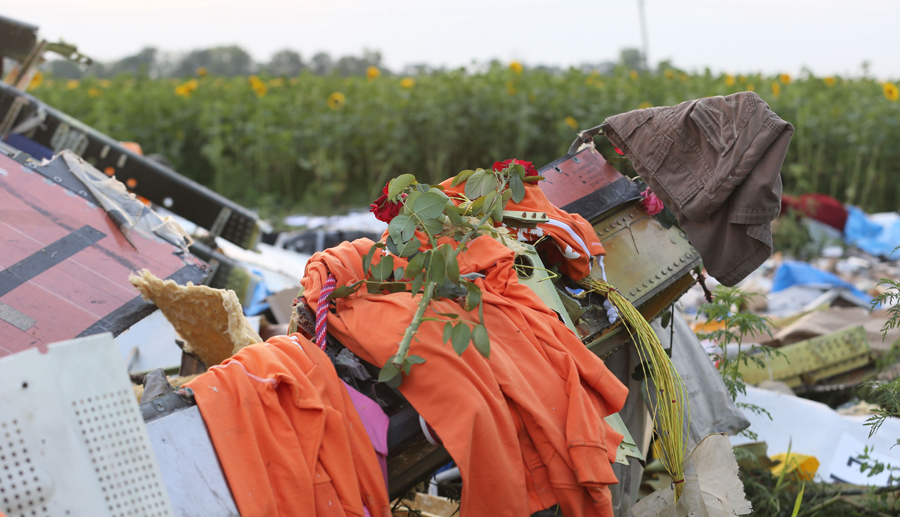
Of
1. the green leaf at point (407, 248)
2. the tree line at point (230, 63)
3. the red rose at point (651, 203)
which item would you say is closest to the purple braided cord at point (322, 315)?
the green leaf at point (407, 248)

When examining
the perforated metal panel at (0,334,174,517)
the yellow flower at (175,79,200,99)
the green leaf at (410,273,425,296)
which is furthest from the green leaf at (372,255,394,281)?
the yellow flower at (175,79,200,99)

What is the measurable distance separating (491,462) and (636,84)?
921cm

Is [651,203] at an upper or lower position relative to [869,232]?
upper

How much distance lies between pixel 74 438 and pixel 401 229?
105 centimetres

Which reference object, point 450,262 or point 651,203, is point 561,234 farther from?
point 651,203

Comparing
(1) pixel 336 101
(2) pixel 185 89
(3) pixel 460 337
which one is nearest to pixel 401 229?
(3) pixel 460 337

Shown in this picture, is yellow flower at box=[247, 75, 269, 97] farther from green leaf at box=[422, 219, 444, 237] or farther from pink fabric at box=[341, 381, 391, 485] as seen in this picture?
pink fabric at box=[341, 381, 391, 485]

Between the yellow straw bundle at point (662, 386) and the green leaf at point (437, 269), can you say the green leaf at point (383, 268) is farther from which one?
the yellow straw bundle at point (662, 386)

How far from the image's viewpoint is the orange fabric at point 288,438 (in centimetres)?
165

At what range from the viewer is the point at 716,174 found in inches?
106

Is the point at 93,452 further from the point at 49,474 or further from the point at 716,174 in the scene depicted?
the point at 716,174

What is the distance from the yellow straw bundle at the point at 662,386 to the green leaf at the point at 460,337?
839 mm

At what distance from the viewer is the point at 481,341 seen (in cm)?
183

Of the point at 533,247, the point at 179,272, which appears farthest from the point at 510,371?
the point at 179,272
